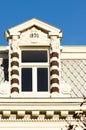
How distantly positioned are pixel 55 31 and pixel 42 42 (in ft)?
2.54

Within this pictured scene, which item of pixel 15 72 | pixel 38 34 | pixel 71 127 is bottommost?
pixel 71 127

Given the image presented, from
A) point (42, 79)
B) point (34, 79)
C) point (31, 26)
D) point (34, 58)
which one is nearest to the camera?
point (34, 79)

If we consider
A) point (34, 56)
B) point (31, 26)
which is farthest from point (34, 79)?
point (31, 26)

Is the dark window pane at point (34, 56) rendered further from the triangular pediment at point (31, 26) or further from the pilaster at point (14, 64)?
the triangular pediment at point (31, 26)

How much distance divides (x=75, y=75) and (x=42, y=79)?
1.72 m

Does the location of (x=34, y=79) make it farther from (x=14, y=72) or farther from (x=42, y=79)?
(x=14, y=72)

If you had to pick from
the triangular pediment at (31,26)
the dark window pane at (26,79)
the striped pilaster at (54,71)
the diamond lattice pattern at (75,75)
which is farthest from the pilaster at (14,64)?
the diamond lattice pattern at (75,75)

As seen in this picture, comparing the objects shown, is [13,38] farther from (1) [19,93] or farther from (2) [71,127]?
(2) [71,127]

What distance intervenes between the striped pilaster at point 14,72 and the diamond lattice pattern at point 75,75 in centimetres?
213

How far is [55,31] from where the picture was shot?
99.7 ft

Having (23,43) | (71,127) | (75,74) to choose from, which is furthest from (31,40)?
(71,127)

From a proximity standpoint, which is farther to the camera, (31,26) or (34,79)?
(31,26)

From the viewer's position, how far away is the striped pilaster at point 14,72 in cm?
2903

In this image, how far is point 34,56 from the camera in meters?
30.3
